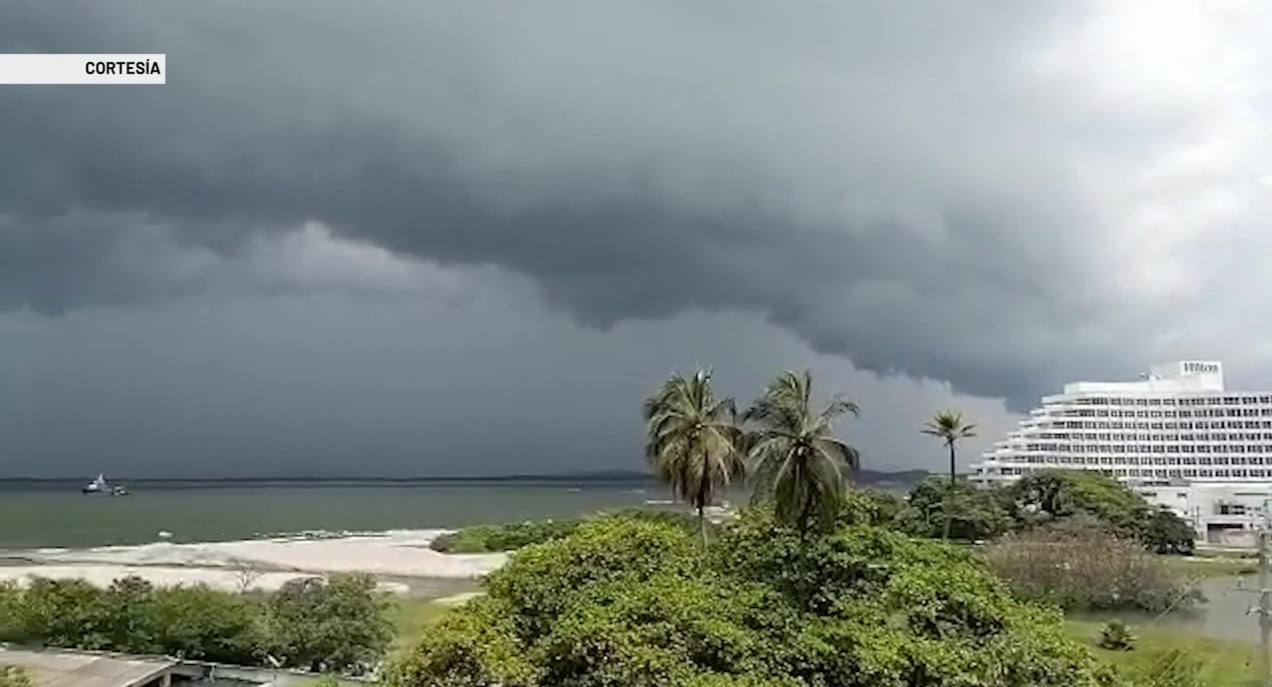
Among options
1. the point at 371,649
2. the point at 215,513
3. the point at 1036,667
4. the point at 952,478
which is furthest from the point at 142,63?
the point at 215,513

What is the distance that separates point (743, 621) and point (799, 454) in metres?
3.45

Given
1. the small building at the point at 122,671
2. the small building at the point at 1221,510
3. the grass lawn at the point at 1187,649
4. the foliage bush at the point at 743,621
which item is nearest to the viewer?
the foliage bush at the point at 743,621

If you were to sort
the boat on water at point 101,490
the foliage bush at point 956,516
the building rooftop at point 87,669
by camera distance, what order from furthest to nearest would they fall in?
the boat on water at point 101,490 < the foliage bush at point 956,516 < the building rooftop at point 87,669

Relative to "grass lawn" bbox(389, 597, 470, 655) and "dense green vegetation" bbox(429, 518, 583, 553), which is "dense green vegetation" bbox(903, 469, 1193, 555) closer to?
"dense green vegetation" bbox(429, 518, 583, 553)

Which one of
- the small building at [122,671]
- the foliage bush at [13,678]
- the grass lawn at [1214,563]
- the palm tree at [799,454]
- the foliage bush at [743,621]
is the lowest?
the grass lawn at [1214,563]

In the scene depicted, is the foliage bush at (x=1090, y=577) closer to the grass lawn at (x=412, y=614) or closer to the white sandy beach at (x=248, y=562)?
the grass lawn at (x=412, y=614)

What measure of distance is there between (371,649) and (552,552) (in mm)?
13665

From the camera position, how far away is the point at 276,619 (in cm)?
3098

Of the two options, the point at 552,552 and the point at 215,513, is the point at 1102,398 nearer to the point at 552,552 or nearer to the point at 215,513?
the point at 215,513

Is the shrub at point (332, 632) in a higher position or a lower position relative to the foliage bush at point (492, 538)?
higher

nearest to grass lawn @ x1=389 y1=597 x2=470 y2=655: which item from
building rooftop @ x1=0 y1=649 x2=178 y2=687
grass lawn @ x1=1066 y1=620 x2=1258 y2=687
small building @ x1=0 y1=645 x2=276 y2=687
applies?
small building @ x1=0 y1=645 x2=276 y2=687

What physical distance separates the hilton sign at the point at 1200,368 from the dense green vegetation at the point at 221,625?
127 m

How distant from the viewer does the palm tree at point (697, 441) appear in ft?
106

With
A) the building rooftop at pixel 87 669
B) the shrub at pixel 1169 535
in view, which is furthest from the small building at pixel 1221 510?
the building rooftop at pixel 87 669
